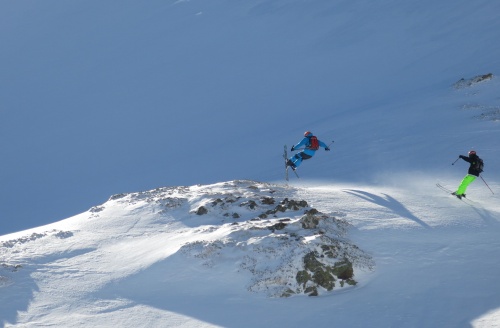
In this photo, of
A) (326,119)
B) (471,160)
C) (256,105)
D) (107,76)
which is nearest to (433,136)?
(471,160)

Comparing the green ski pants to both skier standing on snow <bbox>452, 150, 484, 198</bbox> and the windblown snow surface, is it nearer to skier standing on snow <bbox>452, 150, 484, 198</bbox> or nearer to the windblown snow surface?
skier standing on snow <bbox>452, 150, 484, 198</bbox>

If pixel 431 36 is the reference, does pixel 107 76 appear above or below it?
above

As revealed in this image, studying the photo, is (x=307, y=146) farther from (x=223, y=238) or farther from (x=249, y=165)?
(x=249, y=165)

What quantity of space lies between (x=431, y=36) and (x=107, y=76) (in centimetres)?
3754

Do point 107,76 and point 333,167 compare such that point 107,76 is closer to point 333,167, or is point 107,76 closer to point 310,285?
point 333,167

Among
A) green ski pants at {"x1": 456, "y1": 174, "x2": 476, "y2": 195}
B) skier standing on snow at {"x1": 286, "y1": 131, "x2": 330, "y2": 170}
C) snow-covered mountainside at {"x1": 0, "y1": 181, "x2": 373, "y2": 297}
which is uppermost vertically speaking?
skier standing on snow at {"x1": 286, "y1": 131, "x2": 330, "y2": 170}

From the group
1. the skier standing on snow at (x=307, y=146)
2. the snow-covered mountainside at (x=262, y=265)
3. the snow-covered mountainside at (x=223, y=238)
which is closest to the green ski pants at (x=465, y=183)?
the snow-covered mountainside at (x=262, y=265)

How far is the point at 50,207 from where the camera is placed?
43.6 meters

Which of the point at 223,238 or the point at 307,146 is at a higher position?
the point at 307,146

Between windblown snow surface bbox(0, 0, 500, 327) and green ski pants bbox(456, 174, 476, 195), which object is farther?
green ski pants bbox(456, 174, 476, 195)

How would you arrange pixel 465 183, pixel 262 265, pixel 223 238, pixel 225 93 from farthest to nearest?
1. pixel 225 93
2. pixel 465 183
3. pixel 223 238
4. pixel 262 265

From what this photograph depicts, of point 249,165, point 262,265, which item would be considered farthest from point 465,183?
point 249,165

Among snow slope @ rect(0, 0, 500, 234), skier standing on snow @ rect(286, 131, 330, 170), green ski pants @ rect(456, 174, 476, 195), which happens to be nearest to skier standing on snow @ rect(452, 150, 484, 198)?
green ski pants @ rect(456, 174, 476, 195)

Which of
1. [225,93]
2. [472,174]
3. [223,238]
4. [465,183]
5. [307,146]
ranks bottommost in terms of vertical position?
[465,183]
